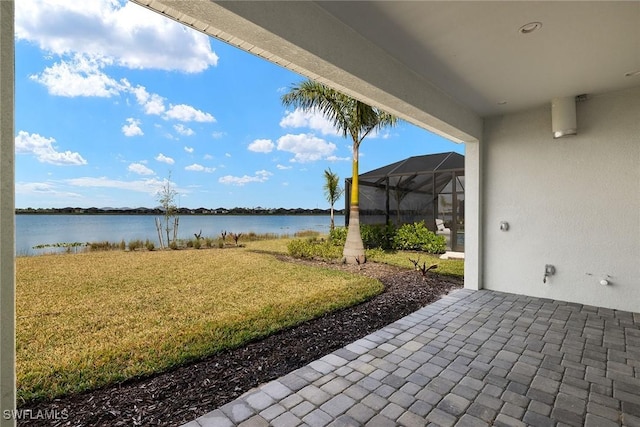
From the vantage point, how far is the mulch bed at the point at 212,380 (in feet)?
6.39

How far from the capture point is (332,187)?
12094mm

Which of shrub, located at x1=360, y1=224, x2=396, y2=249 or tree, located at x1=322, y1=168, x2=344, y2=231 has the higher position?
tree, located at x1=322, y1=168, x2=344, y2=231

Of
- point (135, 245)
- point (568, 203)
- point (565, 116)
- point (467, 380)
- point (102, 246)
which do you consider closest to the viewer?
point (467, 380)

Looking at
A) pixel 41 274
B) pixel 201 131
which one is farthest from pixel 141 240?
pixel 201 131

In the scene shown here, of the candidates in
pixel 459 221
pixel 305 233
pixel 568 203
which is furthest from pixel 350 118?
pixel 305 233

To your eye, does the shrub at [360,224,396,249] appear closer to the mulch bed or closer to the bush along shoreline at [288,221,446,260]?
the bush along shoreline at [288,221,446,260]

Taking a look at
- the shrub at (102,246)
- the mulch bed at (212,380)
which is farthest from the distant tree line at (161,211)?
the mulch bed at (212,380)

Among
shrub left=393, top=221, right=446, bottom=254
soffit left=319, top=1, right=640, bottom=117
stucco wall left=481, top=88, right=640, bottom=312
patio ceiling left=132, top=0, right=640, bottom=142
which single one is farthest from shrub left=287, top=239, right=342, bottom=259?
soffit left=319, top=1, right=640, bottom=117

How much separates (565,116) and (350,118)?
15.1 ft

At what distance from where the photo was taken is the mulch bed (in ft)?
6.39

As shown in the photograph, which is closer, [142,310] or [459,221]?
[142,310]

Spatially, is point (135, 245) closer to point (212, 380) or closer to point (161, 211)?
point (161, 211)

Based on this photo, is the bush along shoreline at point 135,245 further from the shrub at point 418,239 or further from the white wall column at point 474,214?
the white wall column at point 474,214

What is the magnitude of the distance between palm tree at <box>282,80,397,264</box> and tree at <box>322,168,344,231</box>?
4.00 m
